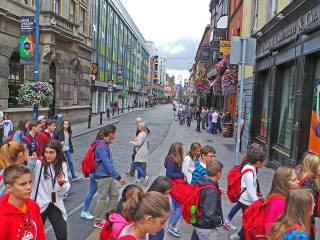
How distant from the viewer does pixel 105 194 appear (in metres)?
6.46

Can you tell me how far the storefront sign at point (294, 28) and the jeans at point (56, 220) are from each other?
298 inches

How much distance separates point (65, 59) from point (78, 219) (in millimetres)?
21495

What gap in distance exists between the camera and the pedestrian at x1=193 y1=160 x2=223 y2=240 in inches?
166

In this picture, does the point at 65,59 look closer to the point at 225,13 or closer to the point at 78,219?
the point at 225,13

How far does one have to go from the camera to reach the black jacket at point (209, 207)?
4.22 meters

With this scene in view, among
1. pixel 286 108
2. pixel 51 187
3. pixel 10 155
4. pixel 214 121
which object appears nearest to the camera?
pixel 10 155

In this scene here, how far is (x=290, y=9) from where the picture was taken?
11.4m

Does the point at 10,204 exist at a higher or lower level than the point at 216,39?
lower

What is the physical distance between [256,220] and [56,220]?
2428mm

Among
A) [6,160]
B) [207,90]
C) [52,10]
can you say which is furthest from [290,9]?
[207,90]

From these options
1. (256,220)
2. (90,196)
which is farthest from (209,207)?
(90,196)

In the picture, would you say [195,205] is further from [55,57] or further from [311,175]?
[55,57]

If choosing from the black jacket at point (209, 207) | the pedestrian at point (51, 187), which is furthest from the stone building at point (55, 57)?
the black jacket at point (209, 207)

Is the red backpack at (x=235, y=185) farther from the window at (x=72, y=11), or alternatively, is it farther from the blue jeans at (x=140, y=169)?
the window at (x=72, y=11)
